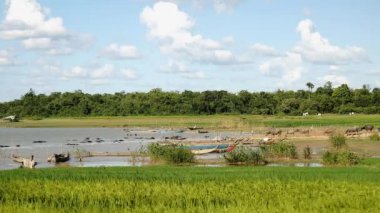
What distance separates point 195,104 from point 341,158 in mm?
92333

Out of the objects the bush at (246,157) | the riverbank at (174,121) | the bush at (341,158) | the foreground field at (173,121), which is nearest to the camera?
the bush at (341,158)

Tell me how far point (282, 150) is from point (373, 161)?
7.11m

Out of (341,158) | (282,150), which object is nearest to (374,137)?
(282,150)

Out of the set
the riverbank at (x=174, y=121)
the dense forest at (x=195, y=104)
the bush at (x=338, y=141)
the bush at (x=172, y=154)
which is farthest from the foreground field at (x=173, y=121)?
the bush at (x=172, y=154)

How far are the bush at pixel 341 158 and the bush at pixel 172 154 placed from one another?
29.2 feet

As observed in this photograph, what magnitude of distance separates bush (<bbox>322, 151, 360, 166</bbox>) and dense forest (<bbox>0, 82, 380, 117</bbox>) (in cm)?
8469

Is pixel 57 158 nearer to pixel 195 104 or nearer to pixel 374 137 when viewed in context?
pixel 374 137

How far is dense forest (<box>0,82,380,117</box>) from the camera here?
409 ft

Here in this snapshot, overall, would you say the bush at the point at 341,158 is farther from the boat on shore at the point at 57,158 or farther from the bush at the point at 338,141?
the boat on shore at the point at 57,158

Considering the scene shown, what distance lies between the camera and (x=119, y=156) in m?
45.7

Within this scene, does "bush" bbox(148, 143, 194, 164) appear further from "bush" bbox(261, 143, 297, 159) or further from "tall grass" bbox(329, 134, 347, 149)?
"tall grass" bbox(329, 134, 347, 149)

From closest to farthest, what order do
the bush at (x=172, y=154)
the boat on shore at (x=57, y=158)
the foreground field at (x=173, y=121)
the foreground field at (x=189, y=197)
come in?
the foreground field at (x=189, y=197), the bush at (x=172, y=154), the boat on shore at (x=57, y=158), the foreground field at (x=173, y=121)

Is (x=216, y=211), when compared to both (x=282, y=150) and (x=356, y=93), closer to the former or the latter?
(x=282, y=150)

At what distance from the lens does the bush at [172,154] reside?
127 feet
